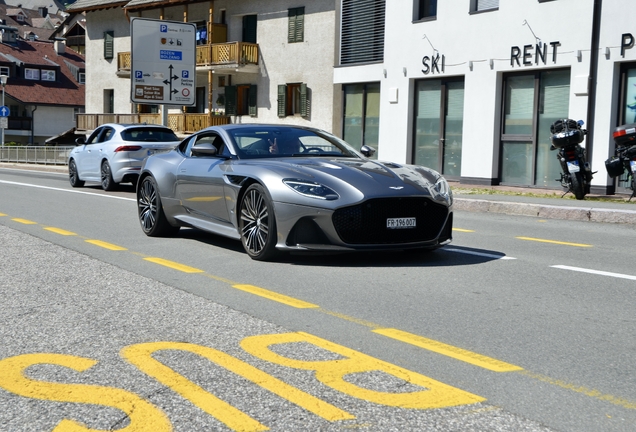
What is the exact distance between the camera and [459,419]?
12.2ft

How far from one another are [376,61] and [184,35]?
6.37 metres

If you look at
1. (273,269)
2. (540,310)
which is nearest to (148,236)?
(273,269)

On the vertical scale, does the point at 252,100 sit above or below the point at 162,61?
below

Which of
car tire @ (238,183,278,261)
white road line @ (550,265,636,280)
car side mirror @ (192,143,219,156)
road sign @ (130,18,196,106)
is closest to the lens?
white road line @ (550,265,636,280)

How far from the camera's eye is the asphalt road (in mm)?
3822

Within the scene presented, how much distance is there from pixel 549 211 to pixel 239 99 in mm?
25110

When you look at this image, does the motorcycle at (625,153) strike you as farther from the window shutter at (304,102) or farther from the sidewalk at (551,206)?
the window shutter at (304,102)

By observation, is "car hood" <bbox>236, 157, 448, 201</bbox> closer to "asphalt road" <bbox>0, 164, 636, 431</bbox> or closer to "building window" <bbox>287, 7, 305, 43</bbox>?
"asphalt road" <bbox>0, 164, 636, 431</bbox>

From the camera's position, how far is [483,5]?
2316 cm

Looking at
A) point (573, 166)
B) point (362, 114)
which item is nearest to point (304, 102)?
point (362, 114)

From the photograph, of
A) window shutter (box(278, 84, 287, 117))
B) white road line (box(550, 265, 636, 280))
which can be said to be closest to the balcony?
window shutter (box(278, 84, 287, 117))

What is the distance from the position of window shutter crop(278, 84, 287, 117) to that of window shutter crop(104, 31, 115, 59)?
1471 centimetres

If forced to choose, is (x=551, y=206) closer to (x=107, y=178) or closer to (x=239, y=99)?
(x=107, y=178)

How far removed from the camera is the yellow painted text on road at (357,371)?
3963 millimetres
